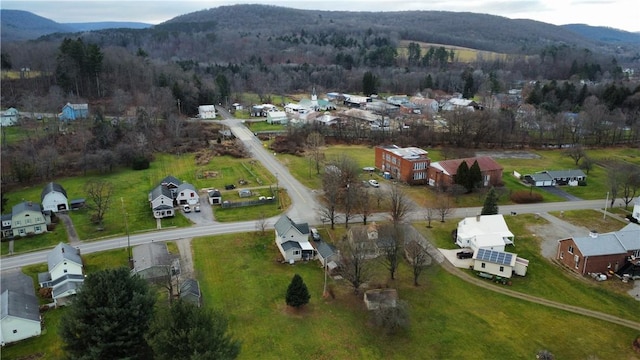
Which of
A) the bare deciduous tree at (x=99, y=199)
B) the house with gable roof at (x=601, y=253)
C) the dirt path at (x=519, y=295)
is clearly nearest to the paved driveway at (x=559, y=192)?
the house with gable roof at (x=601, y=253)

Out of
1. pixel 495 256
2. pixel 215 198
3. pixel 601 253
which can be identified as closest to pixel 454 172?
pixel 495 256

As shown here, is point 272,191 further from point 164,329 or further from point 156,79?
point 156,79

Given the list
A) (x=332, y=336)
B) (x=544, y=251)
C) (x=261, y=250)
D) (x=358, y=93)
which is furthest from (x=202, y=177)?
(x=358, y=93)

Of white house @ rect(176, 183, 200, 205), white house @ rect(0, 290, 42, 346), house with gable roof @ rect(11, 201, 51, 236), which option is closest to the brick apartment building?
white house @ rect(176, 183, 200, 205)

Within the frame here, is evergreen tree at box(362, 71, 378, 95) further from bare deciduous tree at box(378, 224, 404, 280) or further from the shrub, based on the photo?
bare deciduous tree at box(378, 224, 404, 280)

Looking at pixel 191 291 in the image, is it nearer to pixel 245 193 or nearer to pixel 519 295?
pixel 245 193

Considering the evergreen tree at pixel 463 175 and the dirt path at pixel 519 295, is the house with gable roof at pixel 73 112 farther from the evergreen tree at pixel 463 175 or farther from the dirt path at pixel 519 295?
the dirt path at pixel 519 295
